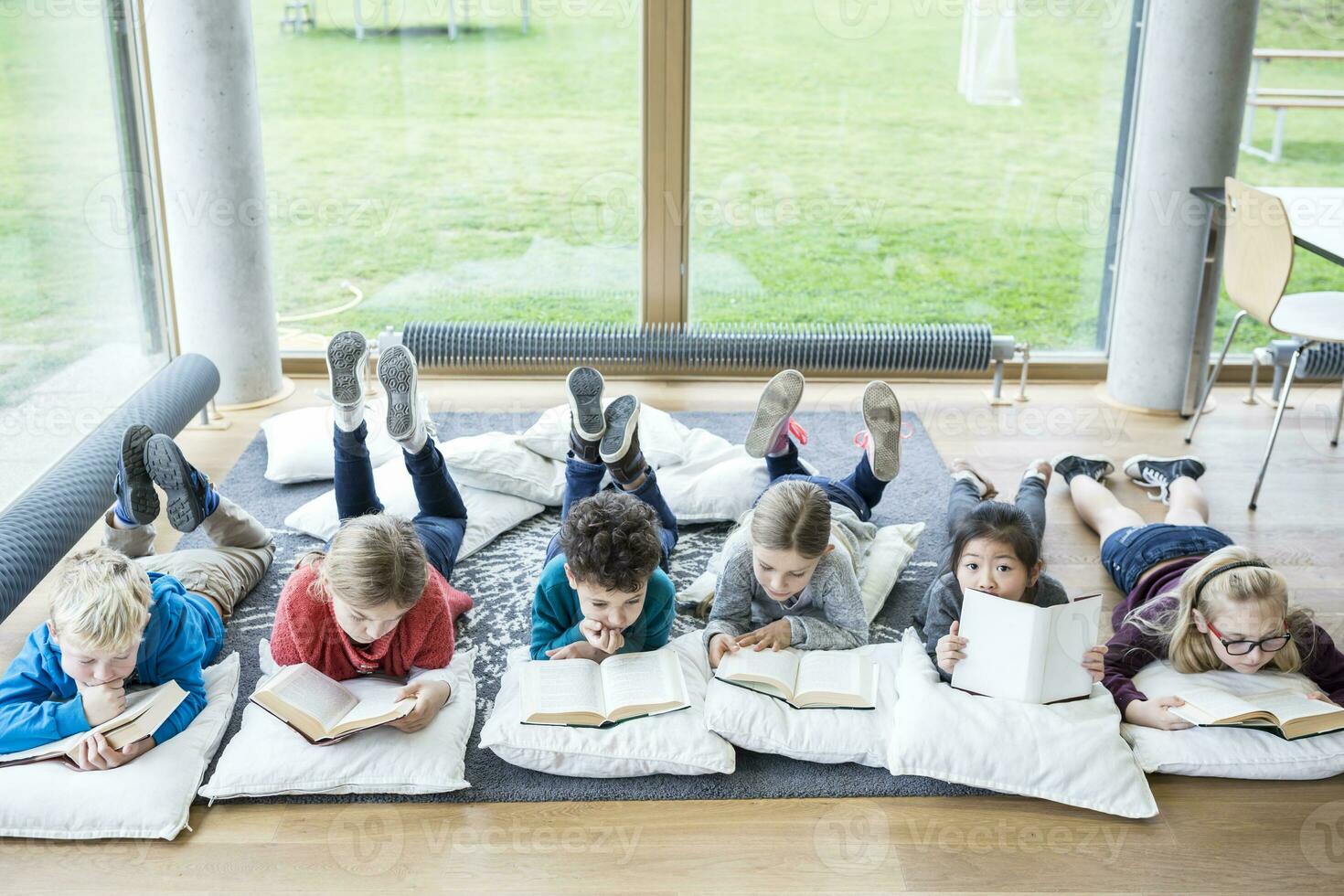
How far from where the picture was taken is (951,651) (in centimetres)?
245

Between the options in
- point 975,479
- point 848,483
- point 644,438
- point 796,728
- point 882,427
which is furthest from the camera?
point 644,438

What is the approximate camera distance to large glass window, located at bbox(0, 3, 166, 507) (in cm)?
324

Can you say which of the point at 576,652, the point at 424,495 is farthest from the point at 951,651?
the point at 424,495

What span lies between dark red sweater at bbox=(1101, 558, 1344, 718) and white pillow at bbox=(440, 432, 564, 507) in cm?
151

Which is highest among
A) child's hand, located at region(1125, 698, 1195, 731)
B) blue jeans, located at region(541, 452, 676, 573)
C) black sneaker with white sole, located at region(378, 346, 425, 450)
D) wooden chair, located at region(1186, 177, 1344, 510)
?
wooden chair, located at region(1186, 177, 1344, 510)

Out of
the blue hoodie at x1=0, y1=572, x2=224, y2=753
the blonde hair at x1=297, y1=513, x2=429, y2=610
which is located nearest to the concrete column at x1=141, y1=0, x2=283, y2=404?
the blue hoodie at x1=0, y1=572, x2=224, y2=753

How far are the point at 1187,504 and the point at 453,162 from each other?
2673 millimetres

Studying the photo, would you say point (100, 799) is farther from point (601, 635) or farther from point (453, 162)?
point (453, 162)

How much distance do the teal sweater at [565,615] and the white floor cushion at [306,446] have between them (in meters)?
1.14

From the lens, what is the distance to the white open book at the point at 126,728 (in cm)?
223

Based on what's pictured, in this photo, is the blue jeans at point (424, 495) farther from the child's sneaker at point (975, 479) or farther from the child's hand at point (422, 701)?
the child's sneaker at point (975, 479)

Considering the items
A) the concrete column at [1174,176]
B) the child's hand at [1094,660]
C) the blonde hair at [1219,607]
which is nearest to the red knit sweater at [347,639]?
the child's hand at [1094,660]

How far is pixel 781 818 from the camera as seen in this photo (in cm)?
228

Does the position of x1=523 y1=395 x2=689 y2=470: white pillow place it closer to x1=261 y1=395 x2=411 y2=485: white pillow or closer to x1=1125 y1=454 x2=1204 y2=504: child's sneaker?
x1=261 y1=395 x2=411 y2=485: white pillow
